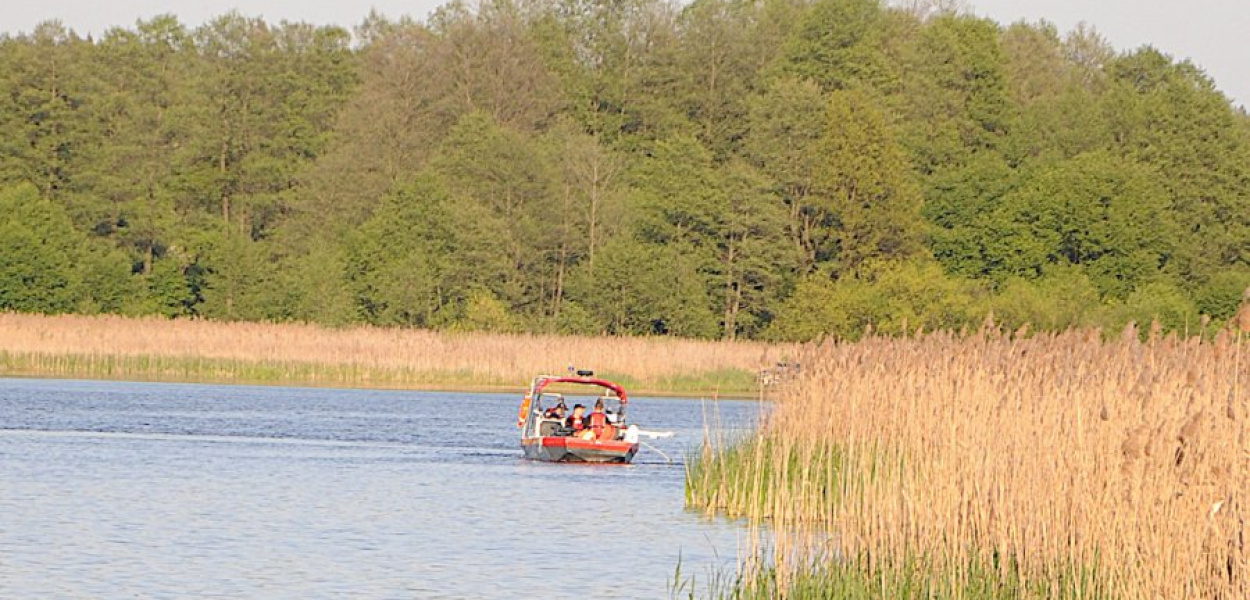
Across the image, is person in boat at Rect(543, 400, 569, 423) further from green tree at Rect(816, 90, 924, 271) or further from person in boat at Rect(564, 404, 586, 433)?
green tree at Rect(816, 90, 924, 271)

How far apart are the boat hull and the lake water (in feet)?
0.92

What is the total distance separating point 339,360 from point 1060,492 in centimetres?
4185

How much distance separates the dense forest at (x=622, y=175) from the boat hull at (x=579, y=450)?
120 feet

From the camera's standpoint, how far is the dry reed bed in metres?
54.7

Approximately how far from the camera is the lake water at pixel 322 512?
1928 centimetres

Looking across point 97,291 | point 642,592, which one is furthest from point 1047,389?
point 97,291

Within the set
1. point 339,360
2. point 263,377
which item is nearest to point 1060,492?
point 339,360

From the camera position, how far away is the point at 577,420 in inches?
1380

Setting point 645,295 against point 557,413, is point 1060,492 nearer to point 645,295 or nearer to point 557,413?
point 557,413

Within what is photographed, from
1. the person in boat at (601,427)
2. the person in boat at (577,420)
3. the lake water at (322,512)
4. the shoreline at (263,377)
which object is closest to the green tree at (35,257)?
the shoreline at (263,377)

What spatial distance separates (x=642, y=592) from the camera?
61.5 feet

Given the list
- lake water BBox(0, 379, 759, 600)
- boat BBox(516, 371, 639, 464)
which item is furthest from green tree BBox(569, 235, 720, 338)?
boat BBox(516, 371, 639, 464)

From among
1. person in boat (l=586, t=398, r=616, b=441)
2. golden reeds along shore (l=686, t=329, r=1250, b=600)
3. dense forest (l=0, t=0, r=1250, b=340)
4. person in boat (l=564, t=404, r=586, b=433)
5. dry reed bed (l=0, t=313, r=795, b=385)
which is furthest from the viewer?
dense forest (l=0, t=0, r=1250, b=340)

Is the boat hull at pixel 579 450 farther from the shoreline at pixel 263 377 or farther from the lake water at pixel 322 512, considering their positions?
the shoreline at pixel 263 377
